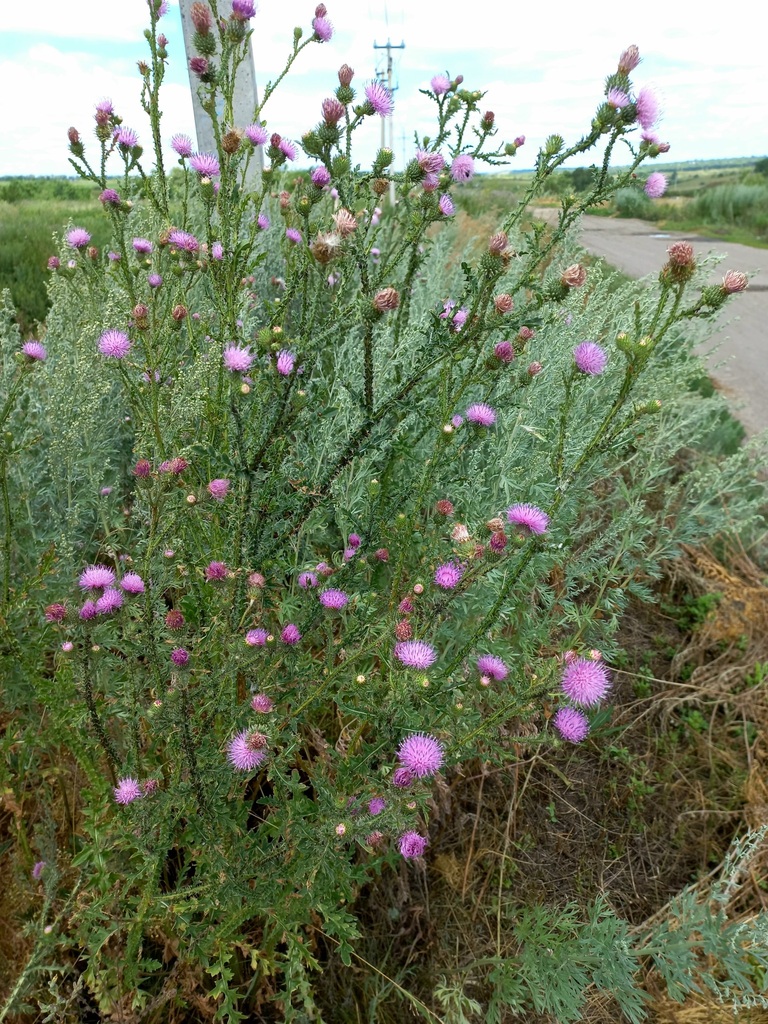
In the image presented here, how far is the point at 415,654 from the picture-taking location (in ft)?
4.87

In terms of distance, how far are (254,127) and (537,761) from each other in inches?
101

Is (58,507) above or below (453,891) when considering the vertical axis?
above

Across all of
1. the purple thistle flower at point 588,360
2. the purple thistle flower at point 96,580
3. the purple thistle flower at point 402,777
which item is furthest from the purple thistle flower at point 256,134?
the purple thistle flower at point 402,777

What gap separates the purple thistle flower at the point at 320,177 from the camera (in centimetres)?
188

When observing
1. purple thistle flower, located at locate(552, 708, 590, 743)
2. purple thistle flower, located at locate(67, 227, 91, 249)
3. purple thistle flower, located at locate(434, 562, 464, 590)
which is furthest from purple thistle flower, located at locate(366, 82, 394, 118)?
purple thistle flower, located at locate(552, 708, 590, 743)

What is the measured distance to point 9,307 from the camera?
3123 mm

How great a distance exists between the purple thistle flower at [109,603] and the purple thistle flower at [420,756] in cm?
72

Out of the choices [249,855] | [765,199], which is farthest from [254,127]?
[765,199]

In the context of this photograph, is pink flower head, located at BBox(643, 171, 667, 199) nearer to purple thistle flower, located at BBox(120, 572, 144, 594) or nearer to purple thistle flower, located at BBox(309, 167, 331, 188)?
purple thistle flower, located at BBox(309, 167, 331, 188)

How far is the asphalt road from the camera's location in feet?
19.4

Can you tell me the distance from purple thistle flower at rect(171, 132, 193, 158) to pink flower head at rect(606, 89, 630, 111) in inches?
62.0

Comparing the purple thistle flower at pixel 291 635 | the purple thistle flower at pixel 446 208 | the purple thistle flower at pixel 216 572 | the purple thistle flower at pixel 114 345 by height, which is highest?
the purple thistle flower at pixel 446 208

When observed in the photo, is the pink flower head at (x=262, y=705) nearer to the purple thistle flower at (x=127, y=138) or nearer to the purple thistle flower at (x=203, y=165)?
the purple thistle flower at (x=203, y=165)

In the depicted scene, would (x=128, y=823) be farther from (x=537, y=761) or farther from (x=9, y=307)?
(x=9, y=307)
